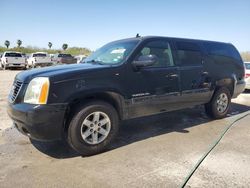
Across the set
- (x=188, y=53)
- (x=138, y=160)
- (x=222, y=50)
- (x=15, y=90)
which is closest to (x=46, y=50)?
(x=222, y=50)

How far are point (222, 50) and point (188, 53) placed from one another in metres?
1.39

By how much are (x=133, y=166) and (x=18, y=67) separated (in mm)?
23884

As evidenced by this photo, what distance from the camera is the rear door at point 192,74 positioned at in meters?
5.33

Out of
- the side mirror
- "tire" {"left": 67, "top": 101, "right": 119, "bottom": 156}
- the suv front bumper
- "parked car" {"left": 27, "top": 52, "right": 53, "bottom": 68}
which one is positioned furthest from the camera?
"parked car" {"left": 27, "top": 52, "right": 53, "bottom": 68}

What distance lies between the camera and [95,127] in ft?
13.5

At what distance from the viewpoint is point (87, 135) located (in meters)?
4.02

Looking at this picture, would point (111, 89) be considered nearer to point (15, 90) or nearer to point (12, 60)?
point (15, 90)

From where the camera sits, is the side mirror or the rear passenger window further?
the rear passenger window

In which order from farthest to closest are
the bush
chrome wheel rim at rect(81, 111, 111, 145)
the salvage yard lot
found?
the bush
chrome wheel rim at rect(81, 111, 111, 145)
the salvage yard lot

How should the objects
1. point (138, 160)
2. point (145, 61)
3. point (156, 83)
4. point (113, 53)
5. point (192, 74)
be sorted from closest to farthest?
point (138, 160) → point (145, 61) → point (156, 83) → point (113, 53) → point (192, 74)

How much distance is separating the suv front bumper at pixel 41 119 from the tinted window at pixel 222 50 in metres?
3.94

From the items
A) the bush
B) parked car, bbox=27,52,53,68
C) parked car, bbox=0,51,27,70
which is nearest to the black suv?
parked car, bbox=0,51,27,70

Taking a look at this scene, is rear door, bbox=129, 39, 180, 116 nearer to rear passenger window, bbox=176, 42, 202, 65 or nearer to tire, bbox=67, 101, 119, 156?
rear passenger window, bbox=176, 42, 202, 65

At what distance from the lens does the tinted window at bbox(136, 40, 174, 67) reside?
→ 488cm
